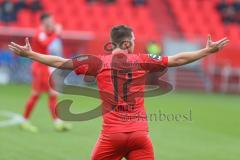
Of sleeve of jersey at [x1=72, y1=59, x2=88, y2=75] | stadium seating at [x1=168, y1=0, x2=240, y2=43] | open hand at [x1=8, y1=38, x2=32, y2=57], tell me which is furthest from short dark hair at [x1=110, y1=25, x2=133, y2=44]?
stadium seating at [x1=168, y1=0, x2=240, y2=43]

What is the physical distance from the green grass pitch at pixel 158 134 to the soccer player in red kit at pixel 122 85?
345cm

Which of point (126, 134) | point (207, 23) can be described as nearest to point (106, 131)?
point (126, 134)

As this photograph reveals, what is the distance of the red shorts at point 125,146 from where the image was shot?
635cm

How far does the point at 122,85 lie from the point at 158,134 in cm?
641

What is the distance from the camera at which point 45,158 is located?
31.9 ft

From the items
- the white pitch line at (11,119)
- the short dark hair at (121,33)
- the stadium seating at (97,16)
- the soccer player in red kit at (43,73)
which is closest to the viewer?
the short dark hair at (121,33)

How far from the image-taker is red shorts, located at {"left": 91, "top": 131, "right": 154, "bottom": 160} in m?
6.35

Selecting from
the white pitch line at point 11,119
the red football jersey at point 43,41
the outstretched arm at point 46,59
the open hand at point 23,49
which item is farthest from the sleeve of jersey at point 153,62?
the white pitch line at point 11,119

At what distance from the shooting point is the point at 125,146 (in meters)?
6.38

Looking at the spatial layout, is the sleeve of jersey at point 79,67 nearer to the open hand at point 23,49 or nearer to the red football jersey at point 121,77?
the red football jersey at point 121,77

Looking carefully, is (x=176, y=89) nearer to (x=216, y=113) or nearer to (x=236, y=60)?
(x=236, y=60)

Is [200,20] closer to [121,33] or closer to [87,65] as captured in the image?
[87,65]

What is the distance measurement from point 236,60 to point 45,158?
15.6m

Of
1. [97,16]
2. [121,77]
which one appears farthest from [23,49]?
[97,16]
